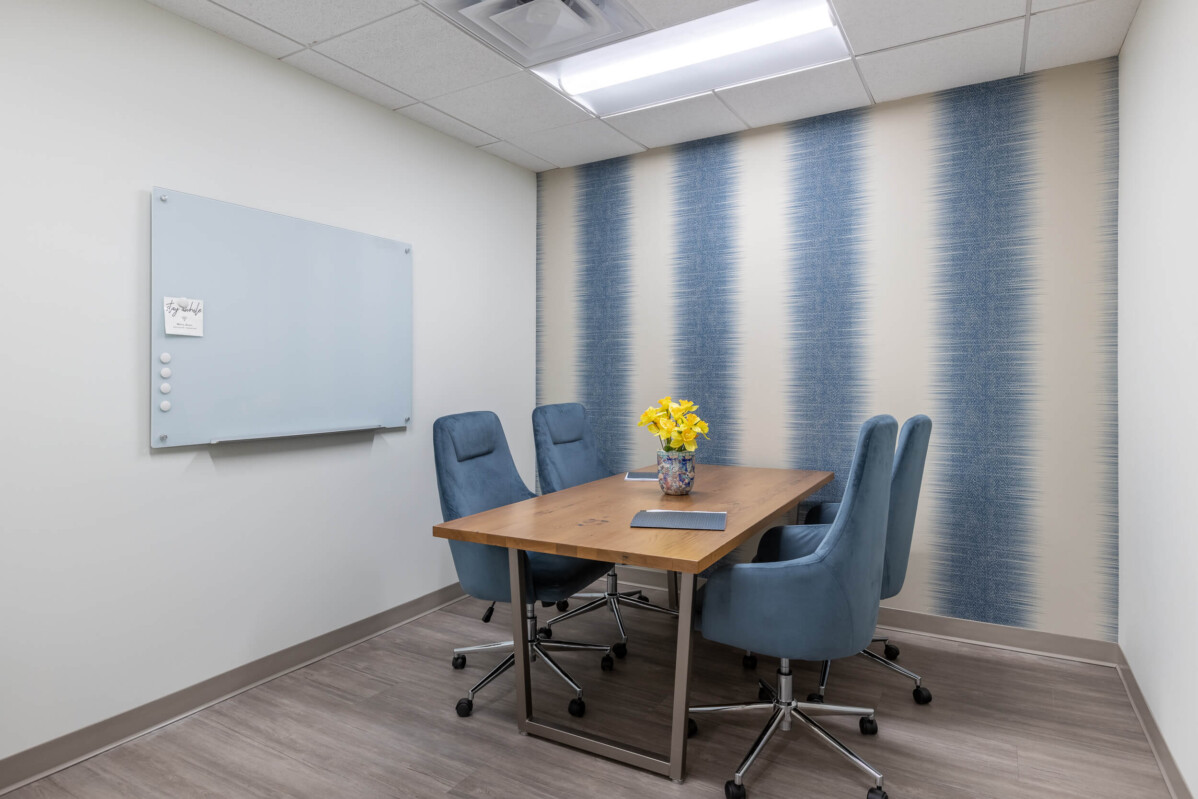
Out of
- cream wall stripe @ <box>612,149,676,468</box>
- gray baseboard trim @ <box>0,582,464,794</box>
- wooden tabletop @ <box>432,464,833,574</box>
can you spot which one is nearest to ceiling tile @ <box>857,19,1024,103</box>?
cream wall stripe @ <box>612,149,676,468</box>

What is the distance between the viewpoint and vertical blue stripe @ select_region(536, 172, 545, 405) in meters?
4.54

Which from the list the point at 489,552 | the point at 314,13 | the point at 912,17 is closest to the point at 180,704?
the point at 489,552

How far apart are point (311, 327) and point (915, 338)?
2846 mm

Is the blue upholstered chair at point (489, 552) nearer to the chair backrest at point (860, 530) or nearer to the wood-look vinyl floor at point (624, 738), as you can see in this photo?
the wood-look vinyl floor at point (624, 738)

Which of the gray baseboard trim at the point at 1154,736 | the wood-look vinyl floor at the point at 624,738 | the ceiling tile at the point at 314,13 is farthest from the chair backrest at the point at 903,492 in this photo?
the ceiling tile at the point at 314,13

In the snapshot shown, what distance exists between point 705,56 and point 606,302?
160 cm

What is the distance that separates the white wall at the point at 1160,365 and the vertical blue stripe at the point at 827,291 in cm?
108

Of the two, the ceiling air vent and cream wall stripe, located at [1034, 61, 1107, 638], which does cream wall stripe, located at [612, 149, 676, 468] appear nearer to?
the ceiling air vent

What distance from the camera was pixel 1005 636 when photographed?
3150mm

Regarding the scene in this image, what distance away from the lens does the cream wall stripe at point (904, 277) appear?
10.8ft

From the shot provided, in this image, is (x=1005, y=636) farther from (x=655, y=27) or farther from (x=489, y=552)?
(x=655, y=27)

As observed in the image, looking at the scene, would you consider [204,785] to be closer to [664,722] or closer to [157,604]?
[157,604]

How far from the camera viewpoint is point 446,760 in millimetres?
2244

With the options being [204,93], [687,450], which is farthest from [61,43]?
[687,450]
